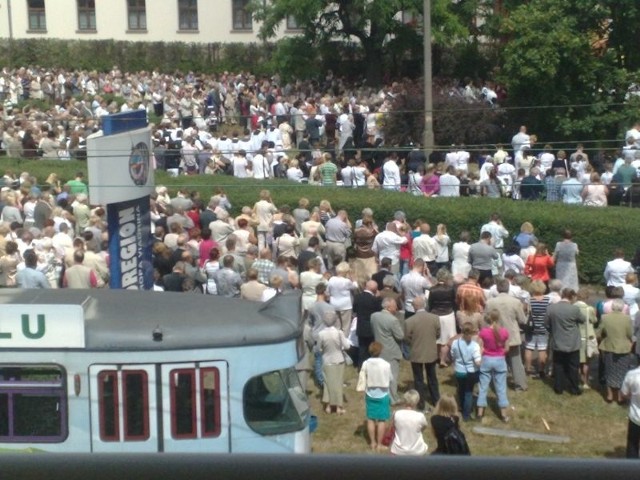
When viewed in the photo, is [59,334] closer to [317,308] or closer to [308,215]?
[317,308]

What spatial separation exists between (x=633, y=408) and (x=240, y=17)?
44537 mm

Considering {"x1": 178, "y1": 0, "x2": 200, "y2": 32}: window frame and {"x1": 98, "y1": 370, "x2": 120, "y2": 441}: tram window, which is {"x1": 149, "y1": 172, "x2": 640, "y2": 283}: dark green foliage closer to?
{"x1": 98, "y1": 370, "x2": 120, "y2": 441}: tram window

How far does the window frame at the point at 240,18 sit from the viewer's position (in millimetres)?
53625

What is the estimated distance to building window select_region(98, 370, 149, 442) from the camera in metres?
9.55

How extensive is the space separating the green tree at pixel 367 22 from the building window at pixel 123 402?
97.9 ft

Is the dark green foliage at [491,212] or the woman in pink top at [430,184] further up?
the woman in pink top at [430,184]

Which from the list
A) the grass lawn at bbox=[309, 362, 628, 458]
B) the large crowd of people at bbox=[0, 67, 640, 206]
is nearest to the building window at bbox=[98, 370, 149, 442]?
the grass lawn at bbox=[309, 362, 628, 458]

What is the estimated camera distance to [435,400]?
1392cm

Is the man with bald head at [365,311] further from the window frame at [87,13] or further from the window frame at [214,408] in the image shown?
the window frame at [87,13]

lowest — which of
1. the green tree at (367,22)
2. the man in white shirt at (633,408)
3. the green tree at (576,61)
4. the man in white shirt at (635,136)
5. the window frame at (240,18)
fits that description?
the man in white shirt at (633,408)

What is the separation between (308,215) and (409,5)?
2079 cm

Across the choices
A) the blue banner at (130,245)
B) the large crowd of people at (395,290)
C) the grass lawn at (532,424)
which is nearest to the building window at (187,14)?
the large crowd of people at (395,290)

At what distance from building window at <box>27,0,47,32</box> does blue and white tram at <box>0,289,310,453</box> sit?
48.5 meters

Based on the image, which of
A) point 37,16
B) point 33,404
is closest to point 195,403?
point 33,404
